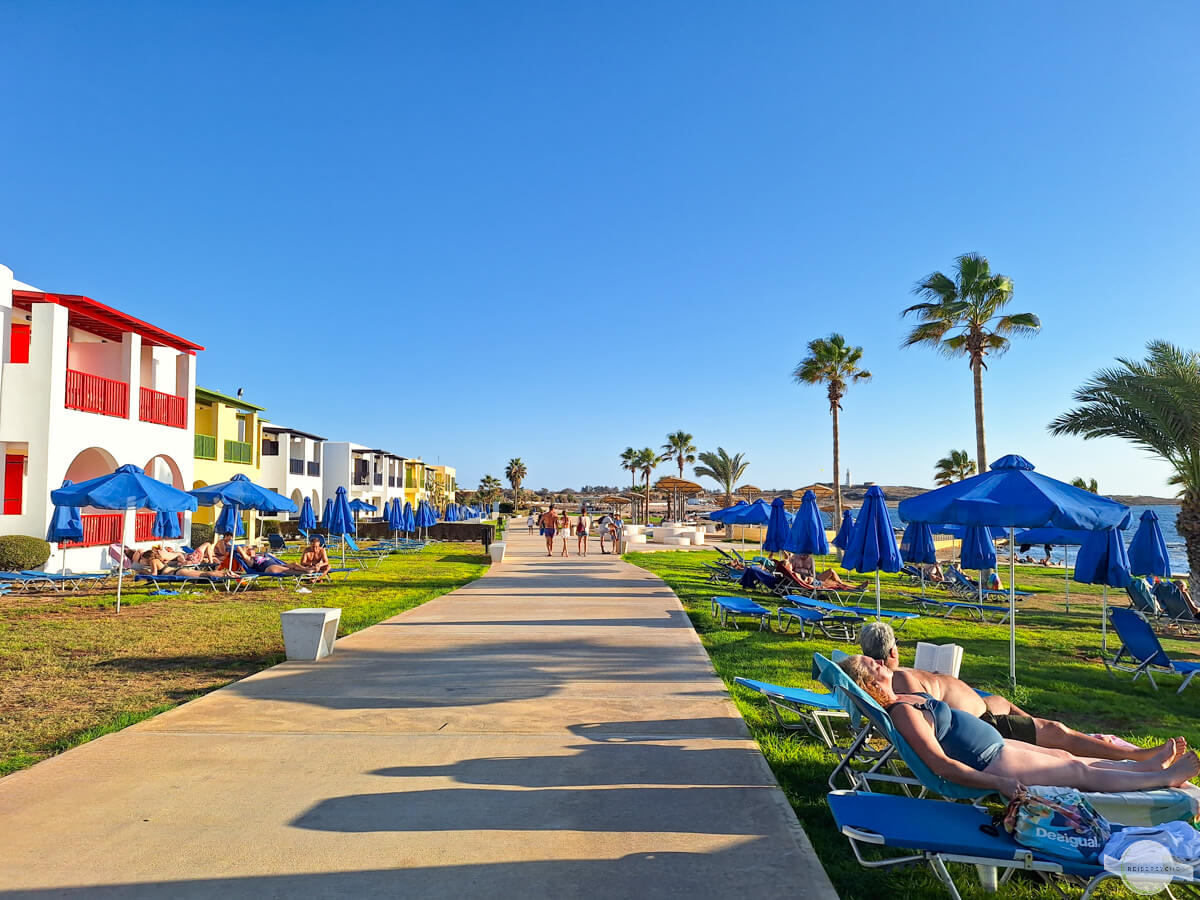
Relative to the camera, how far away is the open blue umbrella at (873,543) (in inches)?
414

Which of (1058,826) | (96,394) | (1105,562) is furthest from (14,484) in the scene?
(1105,562)

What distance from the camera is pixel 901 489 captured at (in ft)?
497

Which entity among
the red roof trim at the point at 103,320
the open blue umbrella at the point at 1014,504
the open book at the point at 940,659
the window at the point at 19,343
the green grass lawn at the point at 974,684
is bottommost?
the green grass lawn at the point at 974,684

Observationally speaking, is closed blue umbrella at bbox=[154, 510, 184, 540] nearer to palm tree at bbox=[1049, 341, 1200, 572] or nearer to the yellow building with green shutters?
the yellow building with green shutters

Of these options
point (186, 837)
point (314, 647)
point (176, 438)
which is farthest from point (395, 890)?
point (176, 438)

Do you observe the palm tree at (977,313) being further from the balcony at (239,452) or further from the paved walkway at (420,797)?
the balcony at (239,452)

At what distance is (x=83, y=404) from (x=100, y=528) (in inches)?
127

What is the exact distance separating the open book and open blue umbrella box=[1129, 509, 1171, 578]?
8.42 meters

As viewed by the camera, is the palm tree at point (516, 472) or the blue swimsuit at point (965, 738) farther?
the palm tree at point (516, 472)

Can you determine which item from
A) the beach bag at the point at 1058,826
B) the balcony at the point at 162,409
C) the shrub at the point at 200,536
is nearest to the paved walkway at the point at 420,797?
the beach bag at the point at 1058,826

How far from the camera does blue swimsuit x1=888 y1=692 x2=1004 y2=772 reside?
381 cm

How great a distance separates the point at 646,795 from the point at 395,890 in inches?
62.4

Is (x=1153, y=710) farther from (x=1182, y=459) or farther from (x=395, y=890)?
(x=1182, y=459)

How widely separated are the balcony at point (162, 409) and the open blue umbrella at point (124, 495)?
27.8 ft
